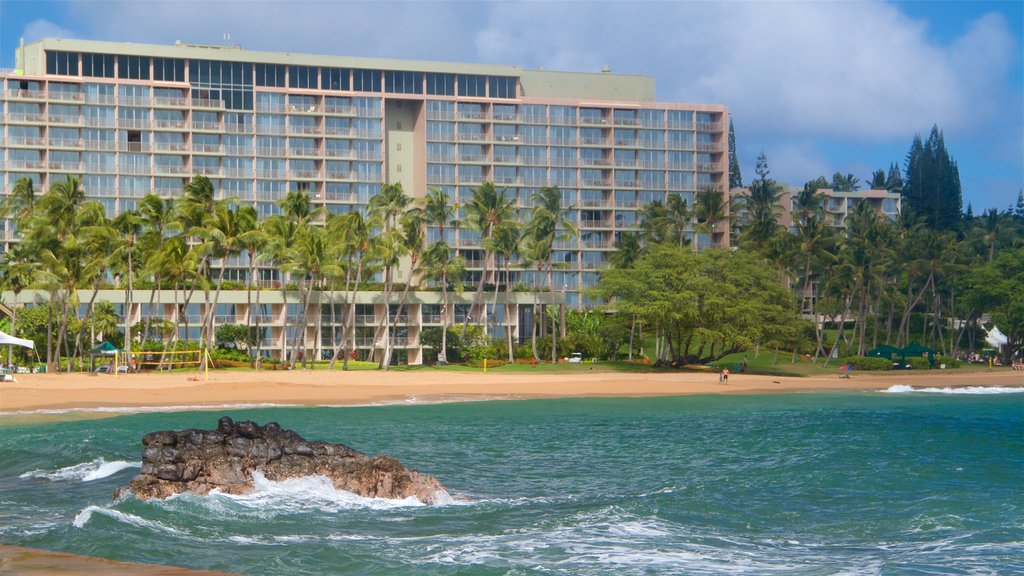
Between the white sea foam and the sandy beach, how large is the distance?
94.2 feet

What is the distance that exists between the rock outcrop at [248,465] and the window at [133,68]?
314ft

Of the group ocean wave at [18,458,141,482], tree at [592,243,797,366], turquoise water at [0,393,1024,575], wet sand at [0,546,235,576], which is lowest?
turquoise water at [0,393,1024,575]

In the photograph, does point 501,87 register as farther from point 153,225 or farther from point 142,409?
point 142,409

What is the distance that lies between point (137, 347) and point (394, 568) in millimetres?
68796

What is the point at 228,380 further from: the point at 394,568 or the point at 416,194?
the point at 416,194

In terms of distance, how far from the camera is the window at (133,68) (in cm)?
11175

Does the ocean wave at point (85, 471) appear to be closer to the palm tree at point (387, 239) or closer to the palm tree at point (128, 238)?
the palm tree at point (128, 238)

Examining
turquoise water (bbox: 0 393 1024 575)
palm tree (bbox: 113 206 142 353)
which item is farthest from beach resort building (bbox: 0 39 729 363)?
turquoise water (bbox: 0 393 1024 575)

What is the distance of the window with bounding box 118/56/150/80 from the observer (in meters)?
112

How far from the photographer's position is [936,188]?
145625 mm

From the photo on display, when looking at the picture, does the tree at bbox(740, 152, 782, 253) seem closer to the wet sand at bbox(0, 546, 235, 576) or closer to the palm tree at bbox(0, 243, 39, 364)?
the palm tree at bbox(0, 243, 39, 364)

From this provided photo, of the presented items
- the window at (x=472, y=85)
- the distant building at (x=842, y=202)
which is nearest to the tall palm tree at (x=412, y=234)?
the window at (x=472, y=85)

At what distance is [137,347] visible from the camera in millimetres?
81062

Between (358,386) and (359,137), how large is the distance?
2313 inches
